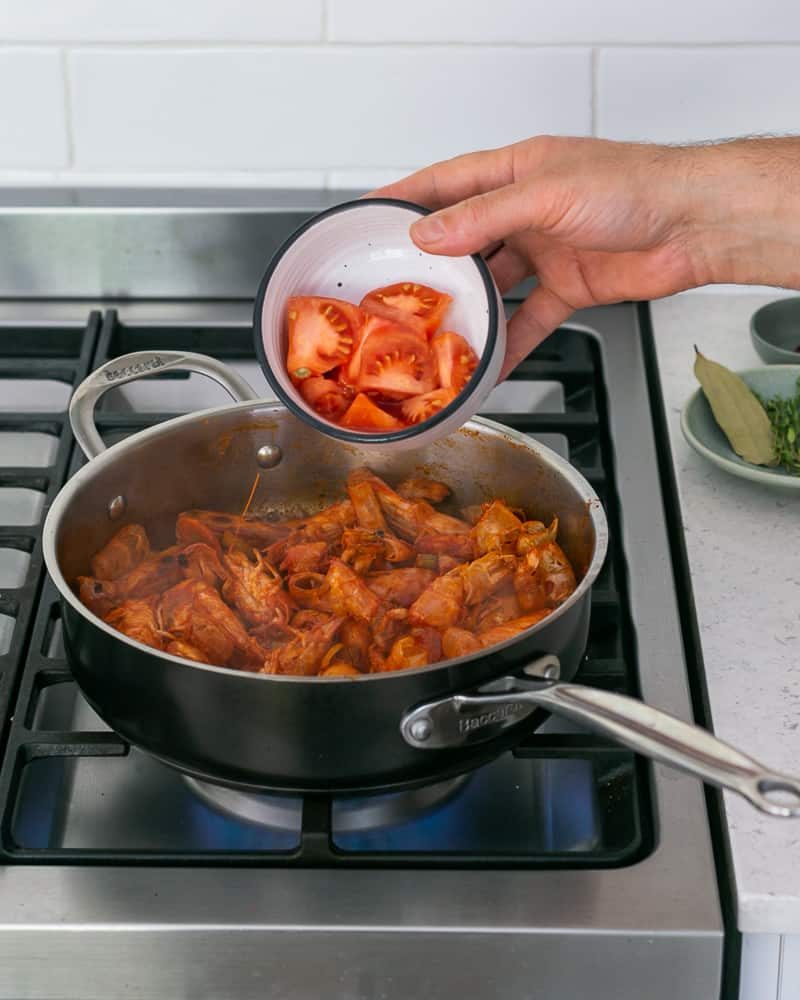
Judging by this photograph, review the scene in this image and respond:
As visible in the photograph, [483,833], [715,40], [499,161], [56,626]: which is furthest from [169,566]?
[715,40]

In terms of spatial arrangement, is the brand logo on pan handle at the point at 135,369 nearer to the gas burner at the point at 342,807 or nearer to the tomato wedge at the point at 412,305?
the tomato wedge at the point at 412,305

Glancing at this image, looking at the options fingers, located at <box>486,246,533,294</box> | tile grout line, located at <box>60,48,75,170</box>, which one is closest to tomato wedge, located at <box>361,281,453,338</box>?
fingers, located at <box>486,246,533,294</box>

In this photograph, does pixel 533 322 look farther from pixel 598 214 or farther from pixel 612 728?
pixel 612 728

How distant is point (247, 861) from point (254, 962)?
70 mm

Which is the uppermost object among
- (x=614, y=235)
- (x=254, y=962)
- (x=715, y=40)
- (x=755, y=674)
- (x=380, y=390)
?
(x=715, y=40)

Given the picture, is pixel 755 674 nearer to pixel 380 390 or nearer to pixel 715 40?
pixel 380 390

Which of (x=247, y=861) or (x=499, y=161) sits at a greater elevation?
(x=499, y=161)

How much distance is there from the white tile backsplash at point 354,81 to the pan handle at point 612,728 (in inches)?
33.9

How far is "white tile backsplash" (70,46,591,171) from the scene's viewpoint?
5.07ft

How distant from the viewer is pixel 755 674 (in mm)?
1094

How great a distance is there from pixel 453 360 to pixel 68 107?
0.74 m

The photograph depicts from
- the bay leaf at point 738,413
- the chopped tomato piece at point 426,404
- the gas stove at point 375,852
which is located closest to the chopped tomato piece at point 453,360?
the chopped tomato piece at point 426,404

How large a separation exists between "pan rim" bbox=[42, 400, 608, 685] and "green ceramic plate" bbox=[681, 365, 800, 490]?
22 centimetres

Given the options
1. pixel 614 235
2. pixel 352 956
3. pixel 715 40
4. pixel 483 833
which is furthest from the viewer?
pixel 715 40
